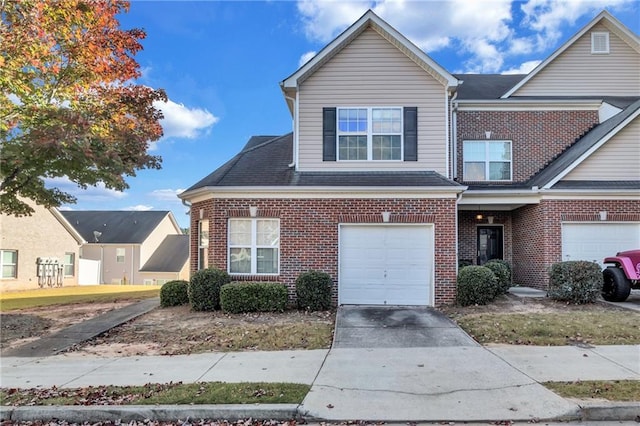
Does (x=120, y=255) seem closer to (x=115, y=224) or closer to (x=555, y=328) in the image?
(x=115, y=224)

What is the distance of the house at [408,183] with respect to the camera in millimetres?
11758

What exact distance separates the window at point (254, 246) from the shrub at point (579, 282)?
761 centimetres

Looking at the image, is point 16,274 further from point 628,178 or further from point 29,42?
point 628,178

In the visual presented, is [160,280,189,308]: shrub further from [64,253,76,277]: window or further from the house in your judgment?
[64,253,76,277]: window

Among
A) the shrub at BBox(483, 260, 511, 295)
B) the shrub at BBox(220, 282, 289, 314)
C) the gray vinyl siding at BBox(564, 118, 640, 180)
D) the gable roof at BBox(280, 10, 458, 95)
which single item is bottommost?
the shrub at BBox(220, 282, 289, 314)

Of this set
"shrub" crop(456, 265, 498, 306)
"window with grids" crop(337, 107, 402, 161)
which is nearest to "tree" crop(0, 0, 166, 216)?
"window with grids" crop(337, 107, 402, 161)

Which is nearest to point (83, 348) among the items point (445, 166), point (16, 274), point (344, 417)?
point (344, 417)

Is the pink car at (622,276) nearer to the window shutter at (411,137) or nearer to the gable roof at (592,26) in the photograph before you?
the window shutter at (411,137)

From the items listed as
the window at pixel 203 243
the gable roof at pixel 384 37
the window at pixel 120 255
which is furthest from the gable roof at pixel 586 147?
the window at pixel 120 255

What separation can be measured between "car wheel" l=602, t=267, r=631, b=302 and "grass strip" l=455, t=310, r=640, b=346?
1.52m

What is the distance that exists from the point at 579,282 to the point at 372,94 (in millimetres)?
7708

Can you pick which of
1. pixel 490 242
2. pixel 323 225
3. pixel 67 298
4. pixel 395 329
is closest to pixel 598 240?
pixel 490 242

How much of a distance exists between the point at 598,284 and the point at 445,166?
198 inches

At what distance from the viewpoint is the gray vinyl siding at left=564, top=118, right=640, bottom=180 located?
13430 millimetres
